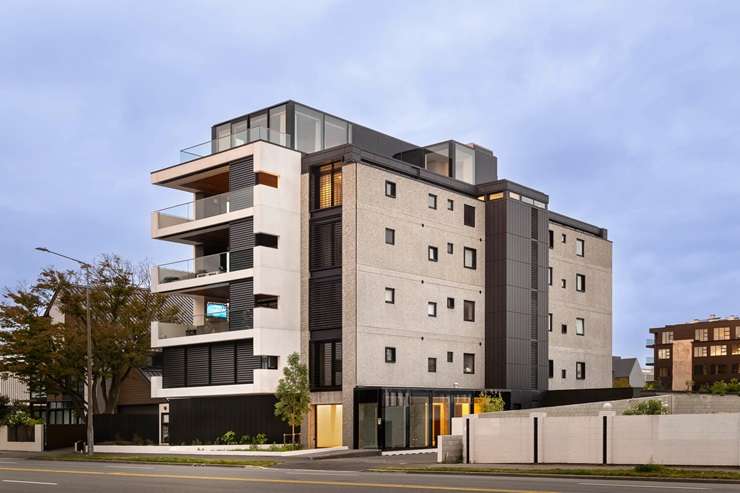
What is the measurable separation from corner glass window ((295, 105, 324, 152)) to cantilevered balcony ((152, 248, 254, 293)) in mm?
7438

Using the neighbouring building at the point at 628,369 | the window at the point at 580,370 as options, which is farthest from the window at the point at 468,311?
the neighbouring building at the point at 628,369

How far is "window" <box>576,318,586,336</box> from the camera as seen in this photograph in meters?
66.7

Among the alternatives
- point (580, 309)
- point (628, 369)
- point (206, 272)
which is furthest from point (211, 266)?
point (628, 369)

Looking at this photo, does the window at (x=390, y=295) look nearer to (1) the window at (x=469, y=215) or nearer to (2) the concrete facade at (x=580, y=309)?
→ (1) the window at (x=469, y=215)

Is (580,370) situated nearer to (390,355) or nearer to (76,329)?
(390,355)

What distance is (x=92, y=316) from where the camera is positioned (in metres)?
58.9

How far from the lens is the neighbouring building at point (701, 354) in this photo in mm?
153625

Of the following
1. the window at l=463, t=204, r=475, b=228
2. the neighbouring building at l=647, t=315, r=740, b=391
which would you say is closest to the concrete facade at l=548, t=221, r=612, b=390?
the window at l=463, t=204, r=475, b=228

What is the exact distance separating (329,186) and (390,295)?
6950 mm

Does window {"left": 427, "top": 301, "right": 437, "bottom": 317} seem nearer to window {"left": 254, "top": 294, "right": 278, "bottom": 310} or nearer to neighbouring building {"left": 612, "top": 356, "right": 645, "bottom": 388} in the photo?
window {"left": 254, "top": 294, "right": 278, "bottom": 310}

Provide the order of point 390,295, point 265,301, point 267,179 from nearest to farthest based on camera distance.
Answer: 1. point 265,301
2. point 390,295
3. point 267,179

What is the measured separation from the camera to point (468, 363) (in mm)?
57469

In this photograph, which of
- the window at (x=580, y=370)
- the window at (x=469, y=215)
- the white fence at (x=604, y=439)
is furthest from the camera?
the window at (x=580, y=370)

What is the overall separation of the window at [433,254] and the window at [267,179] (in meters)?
9.81
